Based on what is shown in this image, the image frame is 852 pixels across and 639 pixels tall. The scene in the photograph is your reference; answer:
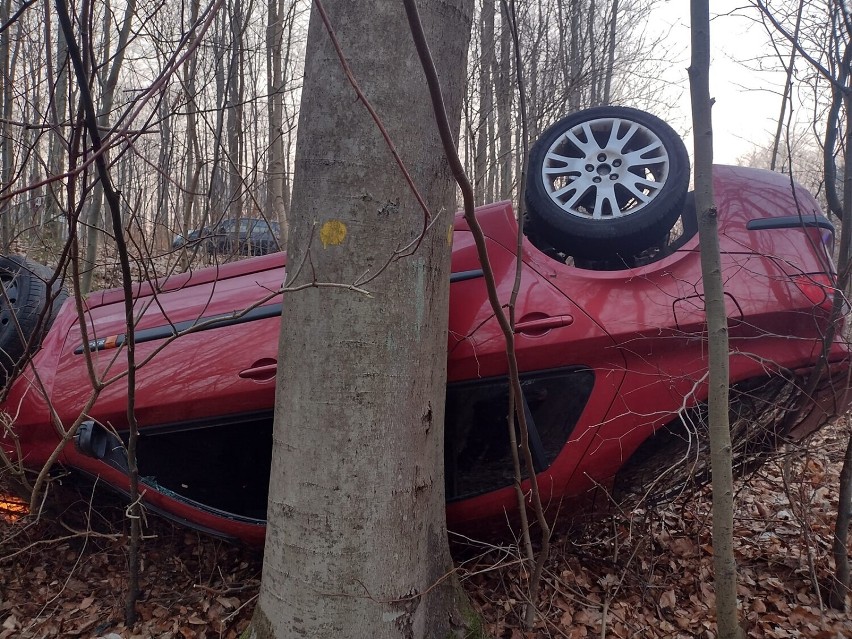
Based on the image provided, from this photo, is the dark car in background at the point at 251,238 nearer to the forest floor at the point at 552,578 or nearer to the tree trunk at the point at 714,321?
the forest floor at the point at 552,578

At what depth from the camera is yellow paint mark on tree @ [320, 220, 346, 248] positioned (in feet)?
6.05

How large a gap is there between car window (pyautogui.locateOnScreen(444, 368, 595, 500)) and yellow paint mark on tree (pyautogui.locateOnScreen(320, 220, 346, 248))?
3.14ft

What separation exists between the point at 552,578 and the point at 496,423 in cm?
89

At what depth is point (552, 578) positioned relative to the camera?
9.42ft

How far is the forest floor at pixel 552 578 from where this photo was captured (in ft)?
8.84

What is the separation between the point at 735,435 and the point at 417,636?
70.6 inches

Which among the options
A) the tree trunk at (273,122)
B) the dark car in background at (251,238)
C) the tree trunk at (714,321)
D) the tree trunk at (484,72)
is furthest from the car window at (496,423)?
the tree trunk at (273,122)

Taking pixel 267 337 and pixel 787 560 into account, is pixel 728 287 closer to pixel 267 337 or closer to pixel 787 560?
pixel 787 560

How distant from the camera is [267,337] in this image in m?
2.67

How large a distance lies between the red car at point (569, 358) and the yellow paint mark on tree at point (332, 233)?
744 millimetres

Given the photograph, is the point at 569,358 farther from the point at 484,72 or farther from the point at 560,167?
the point at 484,72

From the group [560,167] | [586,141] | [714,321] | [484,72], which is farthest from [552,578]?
[484,72]

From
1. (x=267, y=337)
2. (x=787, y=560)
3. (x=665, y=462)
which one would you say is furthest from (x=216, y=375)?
(x=787, y=560)

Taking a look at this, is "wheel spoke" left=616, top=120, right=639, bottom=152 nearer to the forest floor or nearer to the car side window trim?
the forest floor
